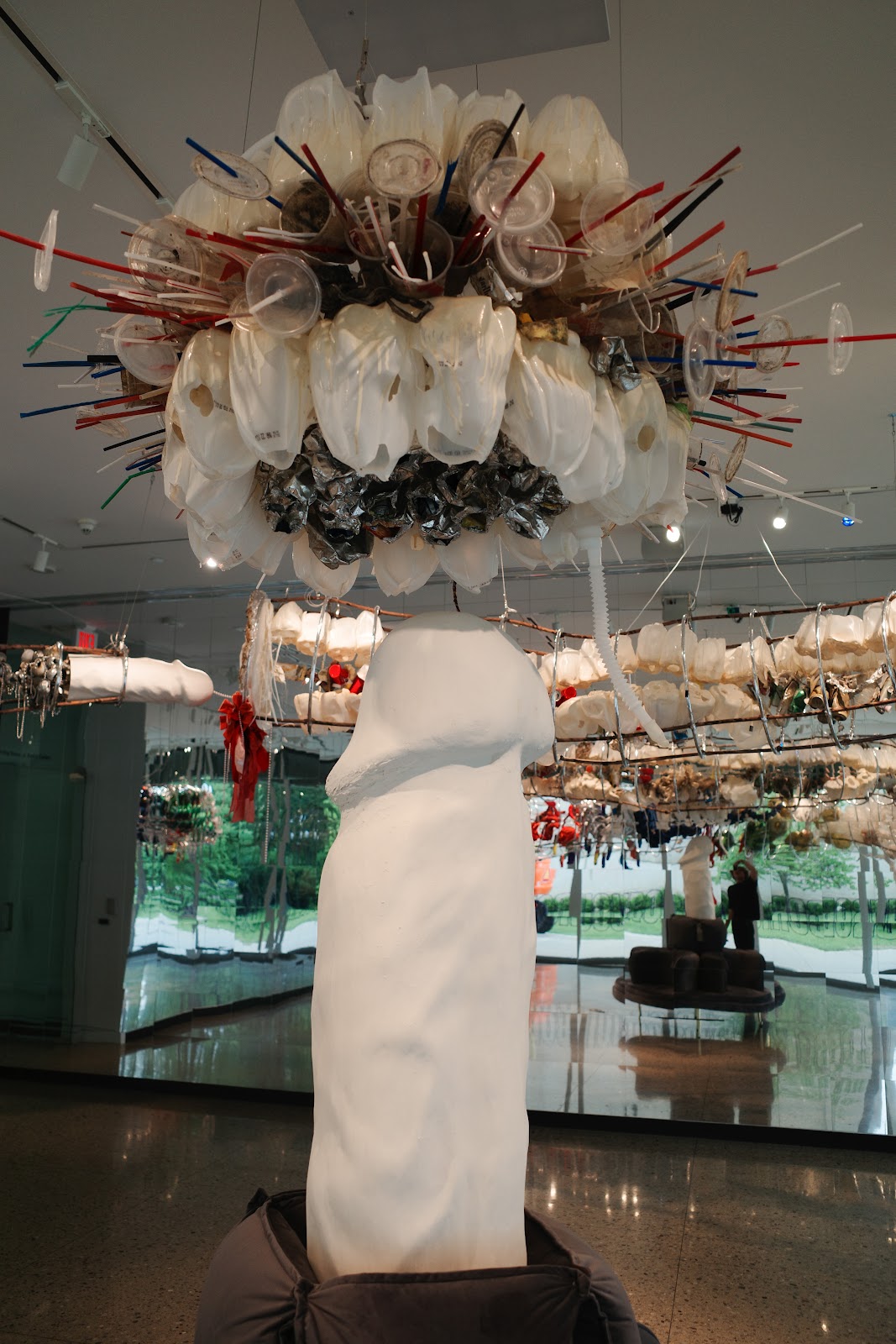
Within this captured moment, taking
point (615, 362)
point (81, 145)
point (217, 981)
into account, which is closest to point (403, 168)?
point (615, 362)

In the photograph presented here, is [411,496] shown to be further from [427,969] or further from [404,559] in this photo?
[427,969]

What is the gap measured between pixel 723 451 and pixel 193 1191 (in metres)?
4.42

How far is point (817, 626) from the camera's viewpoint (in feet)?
9.10

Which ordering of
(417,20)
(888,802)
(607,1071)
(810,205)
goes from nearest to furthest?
1. (417,20)
2. (810,205)
3. (888,802)
4. (607,1071)

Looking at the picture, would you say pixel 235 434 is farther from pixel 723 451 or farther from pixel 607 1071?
pixel 607 1071

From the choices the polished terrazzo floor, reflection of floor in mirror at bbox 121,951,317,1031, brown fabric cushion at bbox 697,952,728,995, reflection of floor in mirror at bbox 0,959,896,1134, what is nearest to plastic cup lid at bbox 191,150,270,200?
the polished terrazzo floor

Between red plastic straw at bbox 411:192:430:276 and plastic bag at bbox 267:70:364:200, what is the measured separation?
0.28 feet

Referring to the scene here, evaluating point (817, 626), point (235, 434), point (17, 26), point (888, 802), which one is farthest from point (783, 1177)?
Result: point (17, 26)

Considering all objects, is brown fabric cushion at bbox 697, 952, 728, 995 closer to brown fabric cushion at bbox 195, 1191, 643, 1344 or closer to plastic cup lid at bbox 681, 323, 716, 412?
brown fabric cushion at bbox 195, 1191, 643, 1344

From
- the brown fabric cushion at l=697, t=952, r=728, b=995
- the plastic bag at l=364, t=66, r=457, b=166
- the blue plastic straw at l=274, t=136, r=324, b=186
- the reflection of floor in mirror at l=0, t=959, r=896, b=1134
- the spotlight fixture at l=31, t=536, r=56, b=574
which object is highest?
the spotlight fixture at l=31, t=536, r=56, b=574

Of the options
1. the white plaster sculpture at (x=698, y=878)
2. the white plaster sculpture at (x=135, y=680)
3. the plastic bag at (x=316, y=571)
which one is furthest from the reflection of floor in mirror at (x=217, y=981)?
the plastic bag at (x=316, y=571)

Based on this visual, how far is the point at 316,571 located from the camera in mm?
1395

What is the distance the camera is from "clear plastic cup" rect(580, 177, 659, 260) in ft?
3.36

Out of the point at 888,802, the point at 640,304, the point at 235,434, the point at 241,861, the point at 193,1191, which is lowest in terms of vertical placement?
the point at 193,1191
